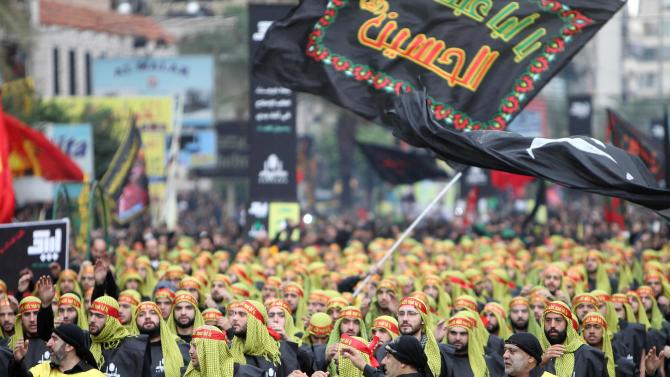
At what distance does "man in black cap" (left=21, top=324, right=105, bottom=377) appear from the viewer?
369 inches

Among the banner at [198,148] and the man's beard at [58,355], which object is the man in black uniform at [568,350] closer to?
the man's beard at [58,355]

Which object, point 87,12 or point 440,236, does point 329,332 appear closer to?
point 440,236

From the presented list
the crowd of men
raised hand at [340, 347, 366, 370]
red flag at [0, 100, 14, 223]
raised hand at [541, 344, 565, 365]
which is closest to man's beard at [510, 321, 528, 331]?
the crowd of men

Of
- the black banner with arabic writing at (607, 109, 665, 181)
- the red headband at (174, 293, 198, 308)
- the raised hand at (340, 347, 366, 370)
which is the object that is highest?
the black banner with arabic writing at (607, 109, 665, 181)

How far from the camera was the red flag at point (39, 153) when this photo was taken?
21531mm

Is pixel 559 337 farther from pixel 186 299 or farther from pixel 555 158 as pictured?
pixel 186 299

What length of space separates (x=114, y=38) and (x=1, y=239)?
136 ft

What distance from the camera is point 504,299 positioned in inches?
698

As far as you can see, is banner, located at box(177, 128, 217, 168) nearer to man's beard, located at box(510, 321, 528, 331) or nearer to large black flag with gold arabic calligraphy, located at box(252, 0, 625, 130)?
large black flag with gold arabic calligraphy, located at box(252, 0, 625, 130)

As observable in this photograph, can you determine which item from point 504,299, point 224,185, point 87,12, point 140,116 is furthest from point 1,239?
point 224,185

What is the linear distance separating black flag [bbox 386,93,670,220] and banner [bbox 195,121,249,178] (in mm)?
32932

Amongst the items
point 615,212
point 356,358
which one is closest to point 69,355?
point 356,358

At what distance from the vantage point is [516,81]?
47.8 feet

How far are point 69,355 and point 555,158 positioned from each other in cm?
392
